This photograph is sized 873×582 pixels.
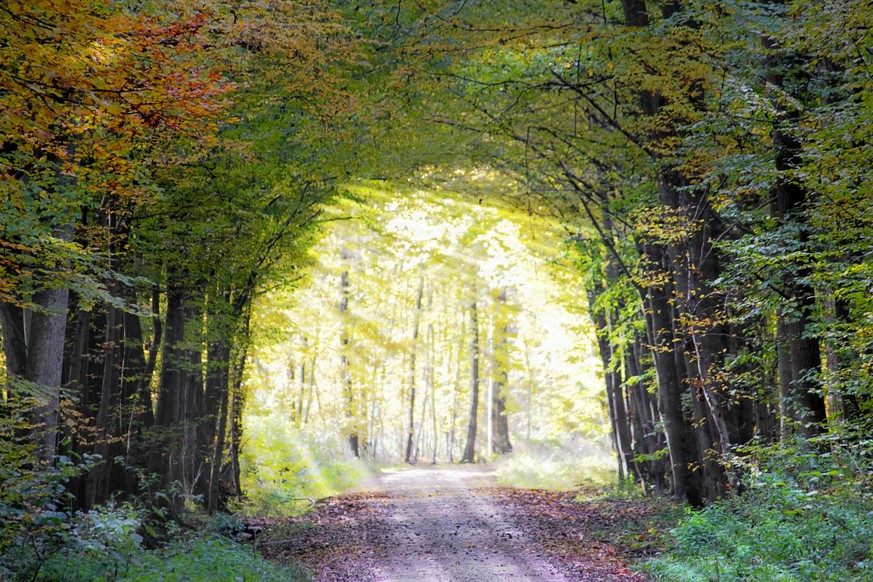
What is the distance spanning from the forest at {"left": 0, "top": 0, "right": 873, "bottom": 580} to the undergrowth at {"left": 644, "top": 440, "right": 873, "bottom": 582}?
0.14 ft

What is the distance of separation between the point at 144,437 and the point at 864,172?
10.6 meters

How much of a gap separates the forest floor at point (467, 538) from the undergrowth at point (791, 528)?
3.28 feet

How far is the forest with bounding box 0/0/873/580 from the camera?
6641mm

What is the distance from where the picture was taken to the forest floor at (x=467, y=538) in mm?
9664

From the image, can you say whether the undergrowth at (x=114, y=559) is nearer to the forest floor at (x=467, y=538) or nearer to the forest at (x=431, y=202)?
the forest at (x=431, y=202)

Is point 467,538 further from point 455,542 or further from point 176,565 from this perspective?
point 176,565

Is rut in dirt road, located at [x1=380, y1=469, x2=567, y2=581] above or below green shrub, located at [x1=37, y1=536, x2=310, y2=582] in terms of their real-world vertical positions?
below

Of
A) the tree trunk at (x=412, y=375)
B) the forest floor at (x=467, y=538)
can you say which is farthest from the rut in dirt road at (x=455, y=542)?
the tree trunk at (x=412, y=375)

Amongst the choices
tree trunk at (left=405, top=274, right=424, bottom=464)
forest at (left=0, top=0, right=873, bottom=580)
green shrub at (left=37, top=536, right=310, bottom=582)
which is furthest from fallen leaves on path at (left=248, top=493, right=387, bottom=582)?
tree trunk at (left=405, top=274, right=424, bottom=464)

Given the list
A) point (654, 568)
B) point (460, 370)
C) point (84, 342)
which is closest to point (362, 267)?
point (460, 370)

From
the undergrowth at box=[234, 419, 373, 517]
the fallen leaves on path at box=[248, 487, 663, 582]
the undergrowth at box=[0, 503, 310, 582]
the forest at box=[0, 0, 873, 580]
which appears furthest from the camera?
the undergrowth at box=[234, 419, 373, 517]

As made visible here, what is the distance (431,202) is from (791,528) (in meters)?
13.6

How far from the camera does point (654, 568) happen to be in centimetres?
880

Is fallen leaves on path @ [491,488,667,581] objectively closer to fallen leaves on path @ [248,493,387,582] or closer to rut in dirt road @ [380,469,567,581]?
rut in dirt road @ [380,469,567,581]
